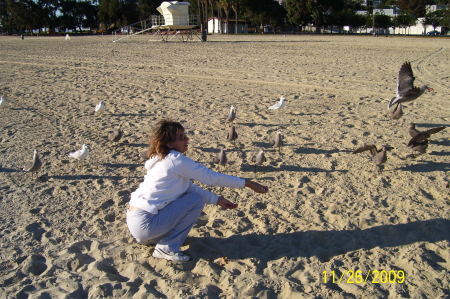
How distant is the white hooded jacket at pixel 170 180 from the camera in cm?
341

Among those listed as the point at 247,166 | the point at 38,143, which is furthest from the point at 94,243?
the point at 38,143

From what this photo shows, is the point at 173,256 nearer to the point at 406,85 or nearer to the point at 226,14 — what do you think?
the point at 406,85

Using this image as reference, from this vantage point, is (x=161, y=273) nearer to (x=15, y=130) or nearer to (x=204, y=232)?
(x=204, y=232)

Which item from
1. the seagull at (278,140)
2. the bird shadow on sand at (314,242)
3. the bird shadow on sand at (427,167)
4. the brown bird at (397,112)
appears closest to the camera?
the bird shadow on sand at (314,242)

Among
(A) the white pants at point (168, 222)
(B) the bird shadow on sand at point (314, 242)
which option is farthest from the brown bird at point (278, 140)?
(A) the white pants at point (168, 222)

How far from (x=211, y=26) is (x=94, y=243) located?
66589 millimetres

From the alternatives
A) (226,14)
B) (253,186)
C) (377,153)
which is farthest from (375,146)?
(226,14)

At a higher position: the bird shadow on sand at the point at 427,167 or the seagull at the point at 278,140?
the seagull at the point at 278,140

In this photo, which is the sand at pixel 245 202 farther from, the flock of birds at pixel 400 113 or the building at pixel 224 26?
the building at pixel 224 26

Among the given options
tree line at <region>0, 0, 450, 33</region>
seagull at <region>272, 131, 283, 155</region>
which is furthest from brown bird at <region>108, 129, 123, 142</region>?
tree line at <region>0, 0, 450, 33</region>
